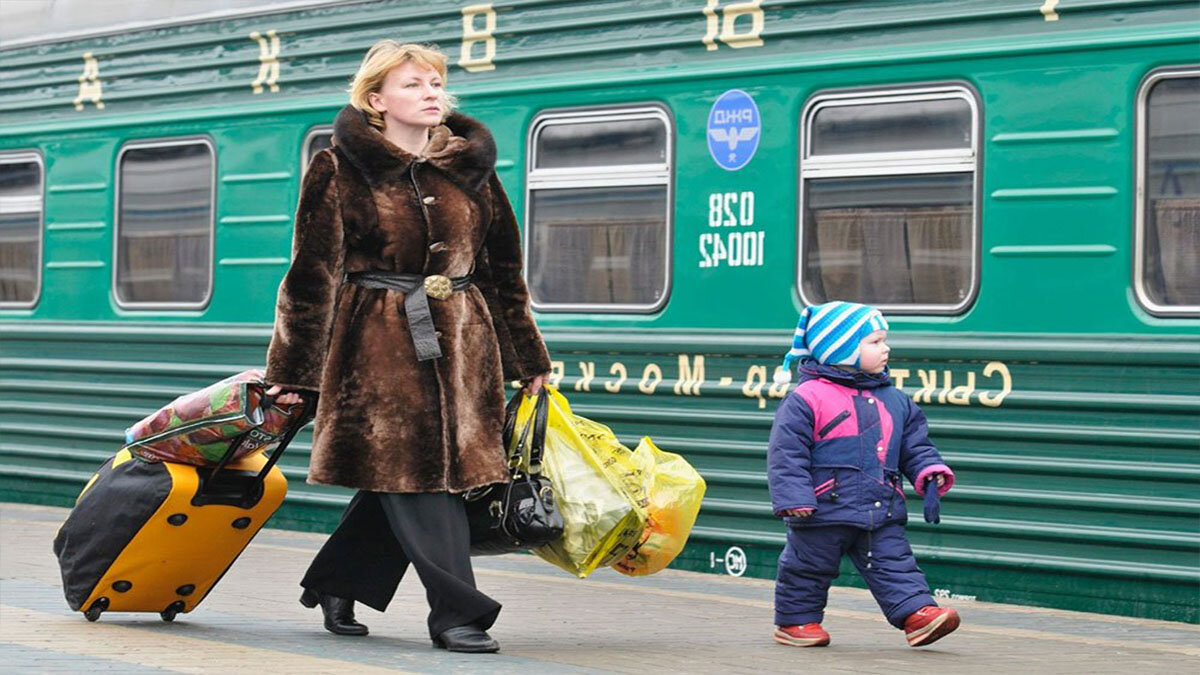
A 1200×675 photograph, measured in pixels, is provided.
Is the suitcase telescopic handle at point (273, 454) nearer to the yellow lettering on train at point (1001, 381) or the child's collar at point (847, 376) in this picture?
the child's collar at point (847, 376)

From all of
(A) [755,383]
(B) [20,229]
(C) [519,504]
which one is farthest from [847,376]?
(B) [20,229]

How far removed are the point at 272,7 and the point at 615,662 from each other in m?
5.16

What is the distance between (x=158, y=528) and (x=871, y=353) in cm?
220

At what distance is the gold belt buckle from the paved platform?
102 cm

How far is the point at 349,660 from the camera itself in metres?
6.21

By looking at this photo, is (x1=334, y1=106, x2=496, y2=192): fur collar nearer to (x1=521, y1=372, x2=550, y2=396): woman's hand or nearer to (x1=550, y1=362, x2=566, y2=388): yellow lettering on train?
(x1=521, y1=372, x2=550, y2=396): woman's hand

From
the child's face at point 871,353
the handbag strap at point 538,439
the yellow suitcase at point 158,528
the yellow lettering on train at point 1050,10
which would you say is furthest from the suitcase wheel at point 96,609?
the yellow lettering on train at point 1050,10

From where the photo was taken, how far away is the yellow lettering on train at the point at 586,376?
9.22 meters

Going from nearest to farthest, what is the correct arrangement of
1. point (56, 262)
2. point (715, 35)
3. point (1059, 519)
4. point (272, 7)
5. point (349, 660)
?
point (349, 660) → point (1059, 519) → point (715, 35) → point (272, 7) → point (56, 262)

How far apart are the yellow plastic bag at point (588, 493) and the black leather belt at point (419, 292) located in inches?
16.9

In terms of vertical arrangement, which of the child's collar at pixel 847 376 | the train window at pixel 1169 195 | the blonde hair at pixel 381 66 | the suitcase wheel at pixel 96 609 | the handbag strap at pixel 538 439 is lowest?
the suitcase wheel at pixel 96 609

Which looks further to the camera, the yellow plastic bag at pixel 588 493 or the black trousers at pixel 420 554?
the yellow plastic bag at pixel 588 493

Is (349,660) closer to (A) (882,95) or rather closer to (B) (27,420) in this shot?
(A) (882,95)

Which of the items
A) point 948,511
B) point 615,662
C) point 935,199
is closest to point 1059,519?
point 948,511
